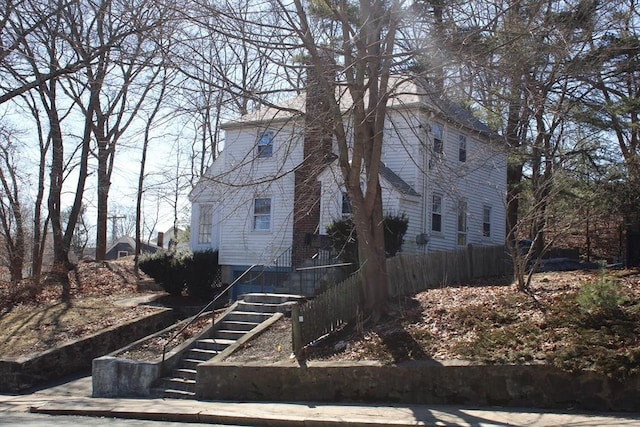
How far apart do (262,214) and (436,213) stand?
6.45 m

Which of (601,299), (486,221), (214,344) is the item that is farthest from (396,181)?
(601,299)

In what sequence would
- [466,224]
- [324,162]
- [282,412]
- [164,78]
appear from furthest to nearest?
[466,224], [324,162], [164,78], [282,412]

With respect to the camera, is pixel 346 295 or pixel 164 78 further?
pixel 346 295

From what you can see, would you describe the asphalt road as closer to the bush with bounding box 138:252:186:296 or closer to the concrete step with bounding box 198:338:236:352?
the concrete step with bounding box 198:338:236:352

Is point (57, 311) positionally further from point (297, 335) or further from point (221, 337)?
point (297, 335)

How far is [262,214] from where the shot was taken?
1015 inches

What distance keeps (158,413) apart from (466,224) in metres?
18.0

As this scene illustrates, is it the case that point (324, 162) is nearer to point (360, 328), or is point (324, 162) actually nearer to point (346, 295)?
point (346, 295)

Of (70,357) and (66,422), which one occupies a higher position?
(70,357)

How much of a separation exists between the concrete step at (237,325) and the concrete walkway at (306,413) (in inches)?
126

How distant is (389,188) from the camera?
2195 cm

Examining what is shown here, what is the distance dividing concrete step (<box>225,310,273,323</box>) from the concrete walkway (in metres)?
3.67

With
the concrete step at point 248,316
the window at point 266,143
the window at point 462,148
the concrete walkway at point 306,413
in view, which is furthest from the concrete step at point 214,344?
the window at point 462,148

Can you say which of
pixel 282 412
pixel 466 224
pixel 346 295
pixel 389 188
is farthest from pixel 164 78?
pixel 466 224
